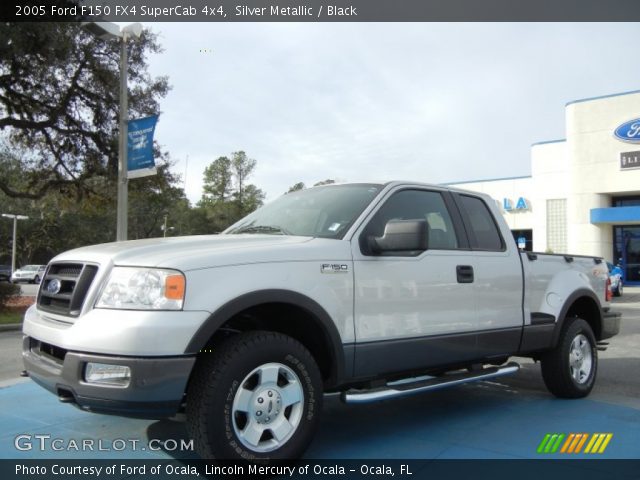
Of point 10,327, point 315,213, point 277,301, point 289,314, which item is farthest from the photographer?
point 10,327

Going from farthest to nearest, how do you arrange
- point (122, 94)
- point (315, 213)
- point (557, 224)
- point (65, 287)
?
point (557, 224) → point (122, 94) → point (315, 213) → point (65, 287)

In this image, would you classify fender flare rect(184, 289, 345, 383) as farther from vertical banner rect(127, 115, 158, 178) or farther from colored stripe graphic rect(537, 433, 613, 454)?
vertical banner rect(127, 115, 158, 178)

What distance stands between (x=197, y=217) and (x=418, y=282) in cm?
7518

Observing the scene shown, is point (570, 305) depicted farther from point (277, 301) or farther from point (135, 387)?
point (135, 387)

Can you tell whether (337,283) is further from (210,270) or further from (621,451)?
(621,451)

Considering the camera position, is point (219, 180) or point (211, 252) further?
point (219, 180)

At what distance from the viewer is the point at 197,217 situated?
254 ft

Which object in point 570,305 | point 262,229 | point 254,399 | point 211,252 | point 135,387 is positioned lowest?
point 254,399

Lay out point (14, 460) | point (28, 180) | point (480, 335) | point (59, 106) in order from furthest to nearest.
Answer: point (28, 180) < point (59, 106) < point (480, 335) < point (14, 460)

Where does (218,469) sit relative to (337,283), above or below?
below

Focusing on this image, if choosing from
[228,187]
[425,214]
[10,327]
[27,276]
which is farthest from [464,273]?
[228,187]

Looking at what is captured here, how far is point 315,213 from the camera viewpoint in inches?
181

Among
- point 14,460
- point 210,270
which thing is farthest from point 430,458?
point 14,460

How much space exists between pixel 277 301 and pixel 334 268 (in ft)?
1.64
